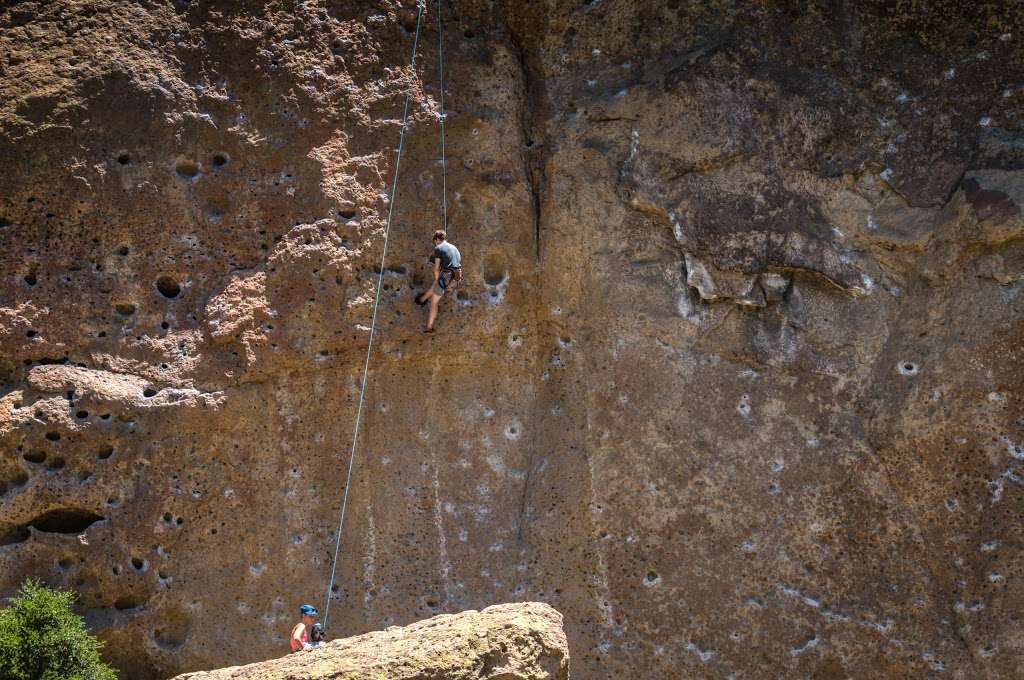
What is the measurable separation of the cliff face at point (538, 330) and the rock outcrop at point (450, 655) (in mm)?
2879

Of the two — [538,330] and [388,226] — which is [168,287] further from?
[538,330]

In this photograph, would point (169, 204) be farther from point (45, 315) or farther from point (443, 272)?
point (443, 272)

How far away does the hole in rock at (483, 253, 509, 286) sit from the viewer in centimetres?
1037

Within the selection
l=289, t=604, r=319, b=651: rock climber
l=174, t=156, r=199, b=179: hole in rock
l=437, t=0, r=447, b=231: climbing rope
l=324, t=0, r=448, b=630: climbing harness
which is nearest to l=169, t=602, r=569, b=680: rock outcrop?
l=289, t=604, r=319, b=651: rock climber

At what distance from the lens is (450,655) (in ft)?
22.3

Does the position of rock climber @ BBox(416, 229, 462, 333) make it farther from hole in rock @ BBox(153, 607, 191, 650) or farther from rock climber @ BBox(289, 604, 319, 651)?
hole in rock @ BBox(153, 607, 191, 650)

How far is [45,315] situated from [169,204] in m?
1.25

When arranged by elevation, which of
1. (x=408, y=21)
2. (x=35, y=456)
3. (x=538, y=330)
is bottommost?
(x=35, y=456)

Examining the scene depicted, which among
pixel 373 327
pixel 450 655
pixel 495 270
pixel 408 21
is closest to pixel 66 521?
pixel 373 327

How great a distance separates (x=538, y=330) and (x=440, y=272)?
111cm

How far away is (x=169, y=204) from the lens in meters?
9.85

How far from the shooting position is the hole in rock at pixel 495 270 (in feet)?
34.0

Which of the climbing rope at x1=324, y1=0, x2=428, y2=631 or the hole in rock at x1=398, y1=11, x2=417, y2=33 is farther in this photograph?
the hole in rock at x1=398, y1=11, x2=417, y2=33

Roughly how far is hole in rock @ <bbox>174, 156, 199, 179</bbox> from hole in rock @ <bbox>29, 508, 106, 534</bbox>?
268 cm
